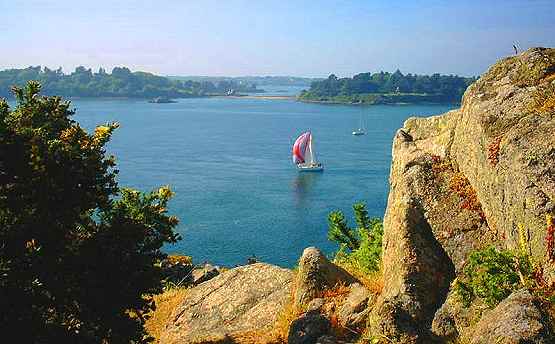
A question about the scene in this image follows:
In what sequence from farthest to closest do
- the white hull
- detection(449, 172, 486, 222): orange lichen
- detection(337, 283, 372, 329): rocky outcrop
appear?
the white hull, detection(449, 172, 486, 222): orange lichen, detection(337, 283, 372, 329): rocky outcrop

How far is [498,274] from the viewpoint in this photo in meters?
9.22

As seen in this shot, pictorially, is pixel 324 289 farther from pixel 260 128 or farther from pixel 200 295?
pixel 260 128

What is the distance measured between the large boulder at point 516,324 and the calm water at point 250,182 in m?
48.8

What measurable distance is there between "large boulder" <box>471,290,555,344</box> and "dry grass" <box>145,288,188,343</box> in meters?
10.6

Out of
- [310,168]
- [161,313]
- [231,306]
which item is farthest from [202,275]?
[310,168]

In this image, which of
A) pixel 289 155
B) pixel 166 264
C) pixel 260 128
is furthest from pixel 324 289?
pixel 260 128

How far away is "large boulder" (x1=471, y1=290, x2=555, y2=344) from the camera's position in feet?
24.5

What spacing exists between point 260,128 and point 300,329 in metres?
165

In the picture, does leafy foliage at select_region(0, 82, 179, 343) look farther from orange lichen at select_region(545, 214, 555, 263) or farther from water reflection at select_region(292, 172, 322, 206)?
water reflection at select_region(292, 172, 322, 206)

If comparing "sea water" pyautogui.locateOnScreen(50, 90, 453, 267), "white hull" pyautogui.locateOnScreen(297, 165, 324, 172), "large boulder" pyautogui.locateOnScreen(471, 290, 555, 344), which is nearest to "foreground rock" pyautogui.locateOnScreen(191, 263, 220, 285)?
"large boulder" pyautogui.locateOnScreen(471, 290, 555, 344)

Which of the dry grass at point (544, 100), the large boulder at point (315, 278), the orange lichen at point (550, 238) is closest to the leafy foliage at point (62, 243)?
the large boulder at point (315, 278)

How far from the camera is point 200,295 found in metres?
17.6

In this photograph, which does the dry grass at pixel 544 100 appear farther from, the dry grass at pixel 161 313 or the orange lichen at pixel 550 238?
the dry grass at pixel 161 313

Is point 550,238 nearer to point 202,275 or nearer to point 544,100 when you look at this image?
point 544,100
